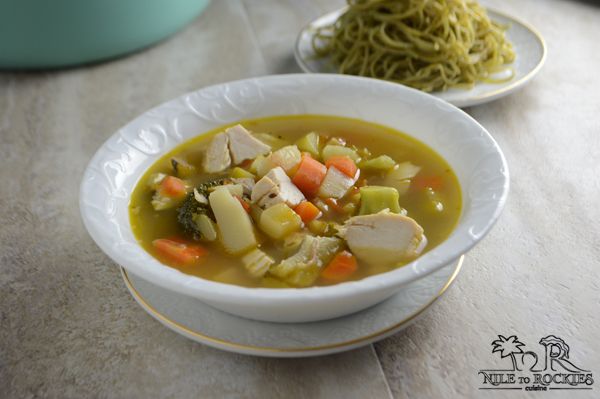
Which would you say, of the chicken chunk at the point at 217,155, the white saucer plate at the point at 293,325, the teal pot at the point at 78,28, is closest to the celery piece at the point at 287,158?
the chicken chunk at the point at 217,155

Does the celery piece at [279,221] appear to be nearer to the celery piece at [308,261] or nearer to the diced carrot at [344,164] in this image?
the celery piece at [308,261]

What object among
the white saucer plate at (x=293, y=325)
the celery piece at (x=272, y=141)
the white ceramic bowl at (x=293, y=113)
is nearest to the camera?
the white ceramic bowl at (x=293, y=113)

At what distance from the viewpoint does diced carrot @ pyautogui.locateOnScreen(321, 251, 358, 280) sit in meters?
1.75

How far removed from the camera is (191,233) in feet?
6.46

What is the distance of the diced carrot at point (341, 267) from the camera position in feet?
5.73

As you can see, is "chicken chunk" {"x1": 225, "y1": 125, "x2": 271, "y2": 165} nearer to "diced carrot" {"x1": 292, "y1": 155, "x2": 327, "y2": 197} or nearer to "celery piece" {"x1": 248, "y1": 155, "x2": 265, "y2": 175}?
"celery piece" {"x1": 248, "y1": 155, "x2": 265, "y2": 175}

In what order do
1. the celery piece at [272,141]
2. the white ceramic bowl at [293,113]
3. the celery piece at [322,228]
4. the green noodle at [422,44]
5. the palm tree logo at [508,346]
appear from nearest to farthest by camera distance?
the white ceramic bowl at [293,113] < the palm tree logo at [508,346] < the celery piece at [322,228] < the celery piece at [272,141] < the green noodle at [422,44]

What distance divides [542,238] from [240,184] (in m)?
1.33

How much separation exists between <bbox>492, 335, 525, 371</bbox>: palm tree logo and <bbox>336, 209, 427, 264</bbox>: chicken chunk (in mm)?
405

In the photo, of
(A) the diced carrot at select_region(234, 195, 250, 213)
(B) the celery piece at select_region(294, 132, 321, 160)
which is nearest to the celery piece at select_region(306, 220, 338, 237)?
(A) the diced carrot at select_region(234, 195, 250, 213)

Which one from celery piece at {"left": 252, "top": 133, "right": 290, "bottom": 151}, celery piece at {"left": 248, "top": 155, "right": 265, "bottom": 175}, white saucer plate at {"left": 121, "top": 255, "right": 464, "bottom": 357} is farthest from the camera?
celery piece at {"left": 252, "top": 133, "right": 290, "bottom": 151}

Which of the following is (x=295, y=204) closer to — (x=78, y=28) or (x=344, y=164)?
(x=344, y=164)

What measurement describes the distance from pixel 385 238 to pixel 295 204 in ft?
1.38

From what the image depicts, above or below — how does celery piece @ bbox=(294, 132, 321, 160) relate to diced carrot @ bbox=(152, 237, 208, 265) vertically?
below
